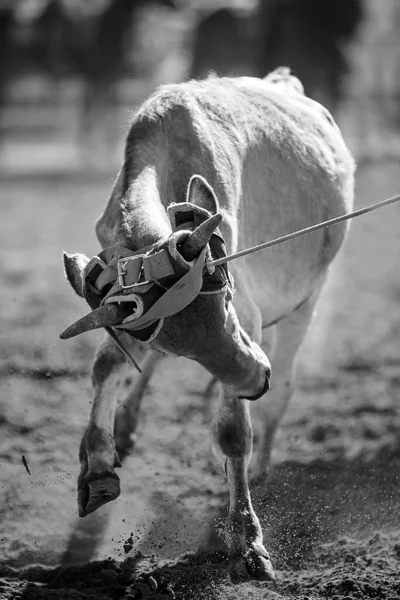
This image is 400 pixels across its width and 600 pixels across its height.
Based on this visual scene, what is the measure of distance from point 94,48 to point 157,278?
14958 millimetres

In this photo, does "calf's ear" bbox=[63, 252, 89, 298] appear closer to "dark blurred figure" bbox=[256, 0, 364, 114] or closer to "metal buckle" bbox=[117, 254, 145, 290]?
"metal buckle" bbox=[117, 254, 145, 290]

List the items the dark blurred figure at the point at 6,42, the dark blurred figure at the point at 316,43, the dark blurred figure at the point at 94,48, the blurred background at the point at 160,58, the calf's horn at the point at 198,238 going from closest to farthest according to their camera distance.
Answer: the calf's horn at the point at 198,238, the dark blurred figure at the point at 316,43, the blurred background at the point at 160,58, the dark blurred figure at the point at 94,48, the dark blurred figure at the point at 6,42

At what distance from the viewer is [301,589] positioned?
429 cm

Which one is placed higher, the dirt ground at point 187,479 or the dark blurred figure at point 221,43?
the dirt ground at point 187,479

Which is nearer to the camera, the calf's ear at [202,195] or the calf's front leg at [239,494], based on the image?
the calf's ear at [202,195]

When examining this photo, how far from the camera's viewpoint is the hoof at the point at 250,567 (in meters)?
3.93

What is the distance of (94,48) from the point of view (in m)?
17.5

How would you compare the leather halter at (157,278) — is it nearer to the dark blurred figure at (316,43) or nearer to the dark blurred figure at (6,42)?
the dark blurred figure at (316,43)

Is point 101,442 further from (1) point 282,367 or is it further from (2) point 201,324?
(1) point 282,367

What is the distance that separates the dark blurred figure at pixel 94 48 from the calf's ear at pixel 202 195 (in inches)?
559

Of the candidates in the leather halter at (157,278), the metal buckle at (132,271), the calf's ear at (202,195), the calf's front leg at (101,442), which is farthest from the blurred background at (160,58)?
the metal buckle at (132,271)

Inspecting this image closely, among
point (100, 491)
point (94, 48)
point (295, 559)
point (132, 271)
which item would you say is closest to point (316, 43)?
point (94, 48)

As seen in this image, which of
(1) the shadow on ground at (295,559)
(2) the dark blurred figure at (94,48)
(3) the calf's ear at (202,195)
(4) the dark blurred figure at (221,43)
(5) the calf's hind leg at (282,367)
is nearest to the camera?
(3) the calf's ear at (202,195)

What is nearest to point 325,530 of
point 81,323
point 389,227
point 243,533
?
point 243,533
